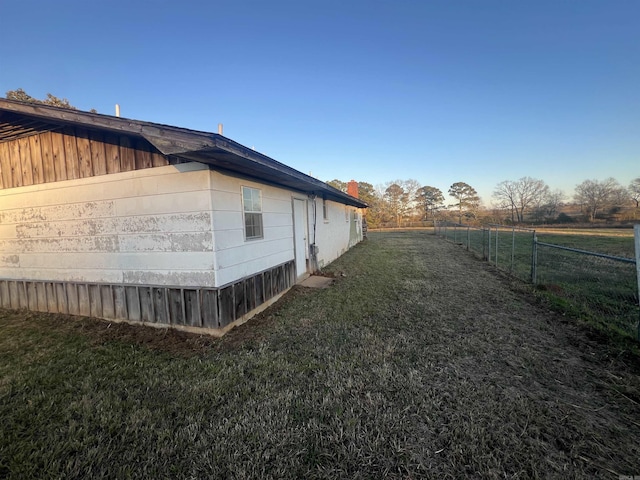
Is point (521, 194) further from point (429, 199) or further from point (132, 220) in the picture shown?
point (132, 220)

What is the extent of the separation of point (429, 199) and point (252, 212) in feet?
152

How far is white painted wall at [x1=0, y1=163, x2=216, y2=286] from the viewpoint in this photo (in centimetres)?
390

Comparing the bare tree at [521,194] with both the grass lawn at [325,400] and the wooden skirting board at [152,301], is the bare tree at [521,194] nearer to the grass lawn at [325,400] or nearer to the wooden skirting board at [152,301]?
the grass lawn at [325,400]

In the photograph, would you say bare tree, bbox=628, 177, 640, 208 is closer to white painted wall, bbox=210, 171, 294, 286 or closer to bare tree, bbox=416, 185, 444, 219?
bare tree, bbox=416, 185, 444, 219

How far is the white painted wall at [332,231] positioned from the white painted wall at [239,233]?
259 centimetres

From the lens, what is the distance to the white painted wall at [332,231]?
928cm

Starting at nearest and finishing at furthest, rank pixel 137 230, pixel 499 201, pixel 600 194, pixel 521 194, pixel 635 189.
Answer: pixel 137 230, pixel 635 189, pixel 600 194, pixel 521 194, pixel 499 201

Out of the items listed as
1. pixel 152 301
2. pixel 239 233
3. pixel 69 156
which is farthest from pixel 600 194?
pixel 69 156

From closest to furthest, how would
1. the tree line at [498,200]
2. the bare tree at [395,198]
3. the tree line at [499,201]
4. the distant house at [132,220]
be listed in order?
the distant house at [132,220] < the tree line at [499,201] < the tree line at [498,200] < the bare tree at [395,198]

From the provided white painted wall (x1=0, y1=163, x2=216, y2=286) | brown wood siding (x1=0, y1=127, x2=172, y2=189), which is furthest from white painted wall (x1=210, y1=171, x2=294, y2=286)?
brown wood siding (x1=0, y1=127, x2=172, y2=189)

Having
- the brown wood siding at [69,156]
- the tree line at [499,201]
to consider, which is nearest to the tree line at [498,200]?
the tree line at [499,201]

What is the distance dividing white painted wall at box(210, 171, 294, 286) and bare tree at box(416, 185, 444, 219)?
44.3 metres

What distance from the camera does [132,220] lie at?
13.9 feet

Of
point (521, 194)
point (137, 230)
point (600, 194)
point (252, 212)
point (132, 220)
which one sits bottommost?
point (137, 230)
